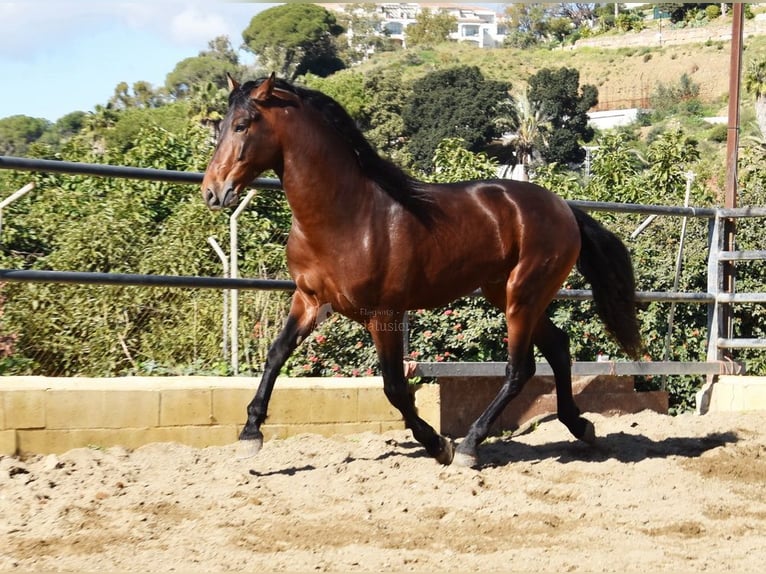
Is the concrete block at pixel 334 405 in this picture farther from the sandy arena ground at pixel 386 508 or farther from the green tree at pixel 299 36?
the green tree at pixel 299 36

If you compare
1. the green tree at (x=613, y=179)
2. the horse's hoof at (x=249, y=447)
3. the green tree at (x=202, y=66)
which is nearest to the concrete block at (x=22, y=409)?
the horse's hoof at (x=249, y=447)

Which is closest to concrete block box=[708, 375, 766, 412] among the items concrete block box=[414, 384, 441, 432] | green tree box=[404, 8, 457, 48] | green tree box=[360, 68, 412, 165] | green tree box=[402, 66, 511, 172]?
concrete block box=[414, 384, 441, 432]

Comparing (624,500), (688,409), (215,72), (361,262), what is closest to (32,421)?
(361,262)

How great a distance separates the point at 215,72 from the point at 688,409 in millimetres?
114121

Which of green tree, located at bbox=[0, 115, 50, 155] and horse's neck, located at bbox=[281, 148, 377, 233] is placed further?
green tree, located at bbox=[0, 115, 50, 155]

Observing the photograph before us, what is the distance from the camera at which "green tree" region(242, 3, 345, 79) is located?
431ft

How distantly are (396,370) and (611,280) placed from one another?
5.95 feet

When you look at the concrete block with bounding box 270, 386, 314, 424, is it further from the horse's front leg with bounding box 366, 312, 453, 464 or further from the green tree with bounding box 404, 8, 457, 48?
the green tree with bounding box 404, 8, 457, 48

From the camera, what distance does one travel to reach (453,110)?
81938mm

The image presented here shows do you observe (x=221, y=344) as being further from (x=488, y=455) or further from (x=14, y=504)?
(x=14, y=504)

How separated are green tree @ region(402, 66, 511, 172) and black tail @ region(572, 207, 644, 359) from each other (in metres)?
69.4

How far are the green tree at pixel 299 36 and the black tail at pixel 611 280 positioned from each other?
12160 centimetres

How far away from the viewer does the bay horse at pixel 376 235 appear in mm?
5352

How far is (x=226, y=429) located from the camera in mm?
5922
